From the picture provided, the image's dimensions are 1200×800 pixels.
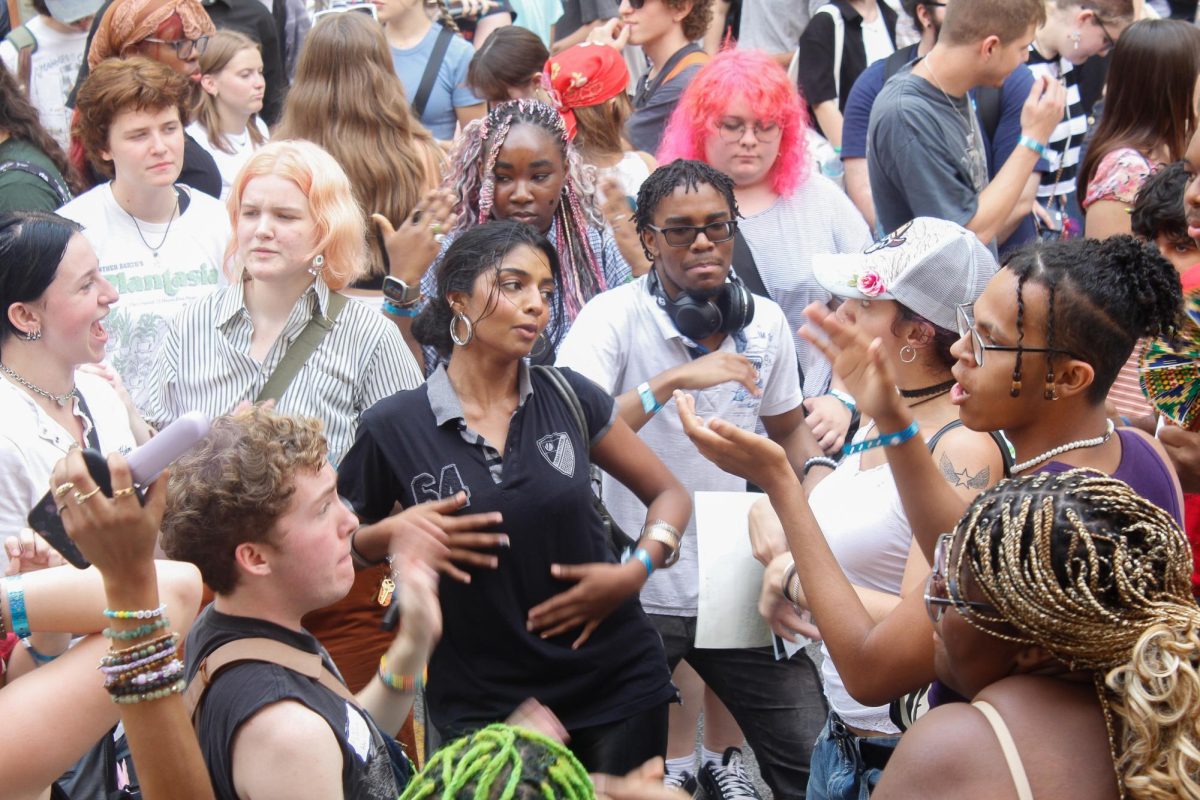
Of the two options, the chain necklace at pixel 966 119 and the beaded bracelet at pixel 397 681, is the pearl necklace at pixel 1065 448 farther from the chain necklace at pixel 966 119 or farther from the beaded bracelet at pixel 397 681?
the chain necklace at pixel 966 119

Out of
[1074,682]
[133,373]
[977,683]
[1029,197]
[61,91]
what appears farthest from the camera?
[61,91]

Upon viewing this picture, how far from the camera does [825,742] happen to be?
10.4 feet

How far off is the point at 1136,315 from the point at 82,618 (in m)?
2.11

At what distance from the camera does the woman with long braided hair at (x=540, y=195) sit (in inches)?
175

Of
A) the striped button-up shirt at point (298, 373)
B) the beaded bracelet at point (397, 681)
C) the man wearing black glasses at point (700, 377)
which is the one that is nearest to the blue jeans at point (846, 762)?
the man wearing black glasses at point (700, 377)

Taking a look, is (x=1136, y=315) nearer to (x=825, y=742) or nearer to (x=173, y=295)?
(x=825, y=742)

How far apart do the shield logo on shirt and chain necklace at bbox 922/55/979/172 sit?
284 centimetres

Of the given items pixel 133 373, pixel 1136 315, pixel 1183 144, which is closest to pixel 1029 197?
pixel 1183 144

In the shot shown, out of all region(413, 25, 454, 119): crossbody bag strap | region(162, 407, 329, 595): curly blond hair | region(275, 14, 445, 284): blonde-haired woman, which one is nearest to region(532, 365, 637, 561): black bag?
region(162, 407, 329, 595): curly blond hair

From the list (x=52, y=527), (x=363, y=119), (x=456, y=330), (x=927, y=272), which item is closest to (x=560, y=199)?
(x=363, y=119)

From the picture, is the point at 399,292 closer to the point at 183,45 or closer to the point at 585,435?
the point at 585,435

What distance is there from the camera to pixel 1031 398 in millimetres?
2549

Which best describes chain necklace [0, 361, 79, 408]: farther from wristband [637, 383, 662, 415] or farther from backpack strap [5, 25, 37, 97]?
backpack strap [5, 25, 37, 97]

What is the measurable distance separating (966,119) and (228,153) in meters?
3.33
